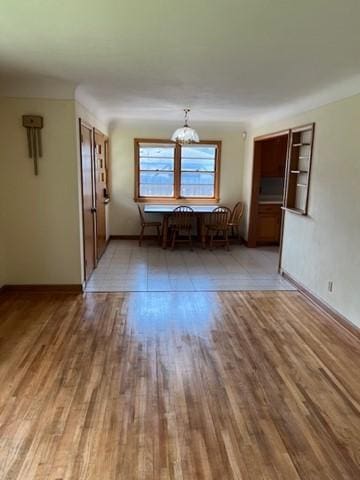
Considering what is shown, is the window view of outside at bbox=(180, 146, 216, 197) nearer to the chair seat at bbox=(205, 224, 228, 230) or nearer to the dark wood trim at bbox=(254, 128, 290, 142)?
the chair seat at bbox=(205, 224, 228, 230)

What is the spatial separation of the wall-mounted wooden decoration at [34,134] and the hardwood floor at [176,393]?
1.69 m

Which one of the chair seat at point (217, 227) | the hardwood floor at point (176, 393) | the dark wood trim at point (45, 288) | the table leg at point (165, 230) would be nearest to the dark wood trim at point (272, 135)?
the chair seat at point (217, 227)

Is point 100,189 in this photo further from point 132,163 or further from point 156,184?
point 156,184

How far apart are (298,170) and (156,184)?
3.30 m

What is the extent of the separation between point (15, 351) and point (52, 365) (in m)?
0.43

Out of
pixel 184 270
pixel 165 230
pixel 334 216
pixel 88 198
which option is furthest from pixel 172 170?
pixel 334 216

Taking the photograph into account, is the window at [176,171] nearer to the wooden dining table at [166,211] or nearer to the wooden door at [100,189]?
the wooden dining table at [166,211]

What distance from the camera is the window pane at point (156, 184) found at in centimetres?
741

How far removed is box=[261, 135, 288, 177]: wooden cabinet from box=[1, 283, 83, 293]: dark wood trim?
4.30m

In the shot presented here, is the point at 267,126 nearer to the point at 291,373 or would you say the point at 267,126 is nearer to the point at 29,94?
the point at 29,94

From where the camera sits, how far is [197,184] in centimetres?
755

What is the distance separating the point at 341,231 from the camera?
12.1 feet

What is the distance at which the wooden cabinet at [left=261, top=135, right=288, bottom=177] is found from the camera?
6832mm

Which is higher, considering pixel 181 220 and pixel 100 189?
pixel 100 189
